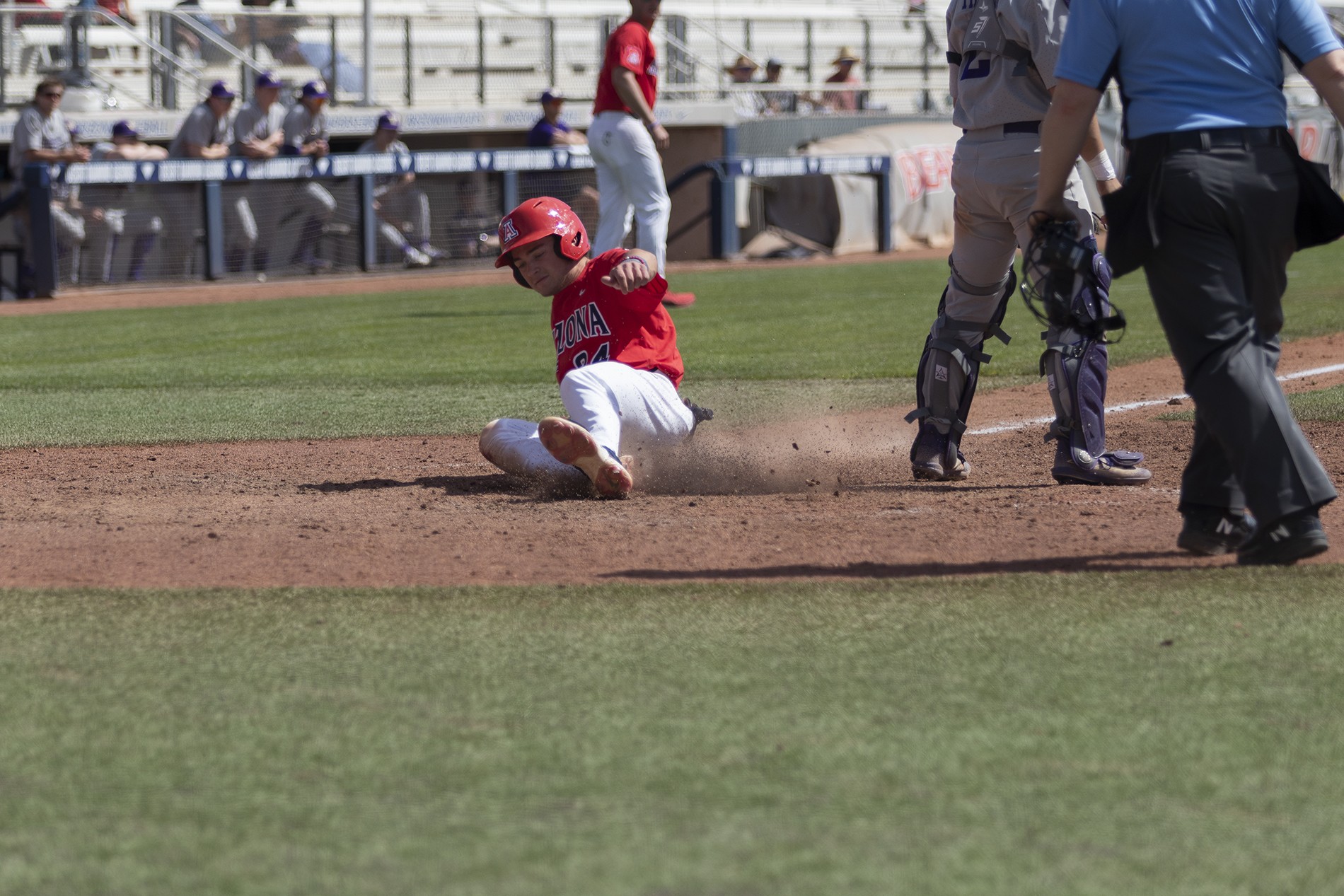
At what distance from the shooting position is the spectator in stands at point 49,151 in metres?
16.1

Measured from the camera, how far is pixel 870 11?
96.7 ft

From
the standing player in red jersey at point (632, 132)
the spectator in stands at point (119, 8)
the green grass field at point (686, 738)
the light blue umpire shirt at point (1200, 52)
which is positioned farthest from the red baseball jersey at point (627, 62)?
the spectator in stands at point (119, 8)

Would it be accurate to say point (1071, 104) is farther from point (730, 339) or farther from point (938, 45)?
point (938, 45)

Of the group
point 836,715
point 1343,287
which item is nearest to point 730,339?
point 1343,287

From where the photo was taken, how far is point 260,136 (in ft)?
57.1

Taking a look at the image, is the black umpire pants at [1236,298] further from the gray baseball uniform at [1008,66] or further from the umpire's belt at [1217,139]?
the gray baseball uniform at [1008,66]

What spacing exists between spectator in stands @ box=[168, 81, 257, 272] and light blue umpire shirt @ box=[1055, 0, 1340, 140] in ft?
45.5

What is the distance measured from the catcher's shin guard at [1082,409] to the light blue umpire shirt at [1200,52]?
1.50m

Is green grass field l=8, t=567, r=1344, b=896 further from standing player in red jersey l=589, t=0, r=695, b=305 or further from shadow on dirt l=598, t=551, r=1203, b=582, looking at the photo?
standing player in red jersey l=589, t=0, r=695, b=305

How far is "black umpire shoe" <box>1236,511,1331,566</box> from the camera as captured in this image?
412cm

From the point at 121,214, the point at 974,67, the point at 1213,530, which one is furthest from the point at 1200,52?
the point at 121,214

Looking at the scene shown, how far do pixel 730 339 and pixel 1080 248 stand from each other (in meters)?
6.83

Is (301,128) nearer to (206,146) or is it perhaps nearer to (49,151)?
(206,146)

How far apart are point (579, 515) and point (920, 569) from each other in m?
1.32
